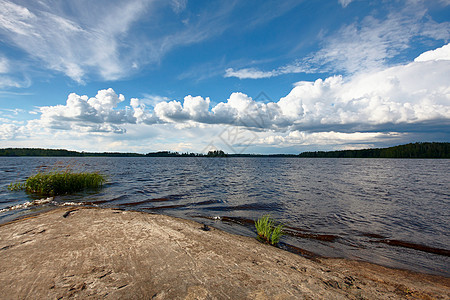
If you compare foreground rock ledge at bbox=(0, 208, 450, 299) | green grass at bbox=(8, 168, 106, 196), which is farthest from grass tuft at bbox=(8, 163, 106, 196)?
foreground rock ledge at bbox=(0, 208, 450, 299)

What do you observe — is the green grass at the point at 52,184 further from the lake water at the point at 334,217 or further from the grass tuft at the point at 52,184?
the lake water at the point at 334,217

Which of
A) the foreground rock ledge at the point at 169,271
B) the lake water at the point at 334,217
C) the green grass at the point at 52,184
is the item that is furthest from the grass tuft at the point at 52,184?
the foreground rock ledge at the point at 169,271

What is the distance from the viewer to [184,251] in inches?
249

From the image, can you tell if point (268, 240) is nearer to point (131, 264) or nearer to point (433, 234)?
point (131, 264)

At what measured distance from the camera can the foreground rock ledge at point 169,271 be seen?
4.29 m

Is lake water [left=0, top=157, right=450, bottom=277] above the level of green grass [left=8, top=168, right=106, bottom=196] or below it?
below

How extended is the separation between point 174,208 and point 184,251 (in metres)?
9.46

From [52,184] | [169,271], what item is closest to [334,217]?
[169,271]

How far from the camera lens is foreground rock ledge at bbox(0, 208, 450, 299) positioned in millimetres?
4293

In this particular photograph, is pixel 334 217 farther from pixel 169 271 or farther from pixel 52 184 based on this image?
pixel 52 184

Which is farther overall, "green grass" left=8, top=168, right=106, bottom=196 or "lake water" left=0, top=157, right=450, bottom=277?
"green grass" left=8, top=168, right=106, bottom=196

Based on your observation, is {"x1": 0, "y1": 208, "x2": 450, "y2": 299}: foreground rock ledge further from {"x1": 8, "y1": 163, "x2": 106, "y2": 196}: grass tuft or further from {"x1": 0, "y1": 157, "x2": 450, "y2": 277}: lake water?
{"x1": 8, "y1": 163, "x2": 106, "y2": 196}: grass tuft

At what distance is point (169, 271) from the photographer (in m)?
5.03

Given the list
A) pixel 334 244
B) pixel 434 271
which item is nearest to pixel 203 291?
pixel 334 244
